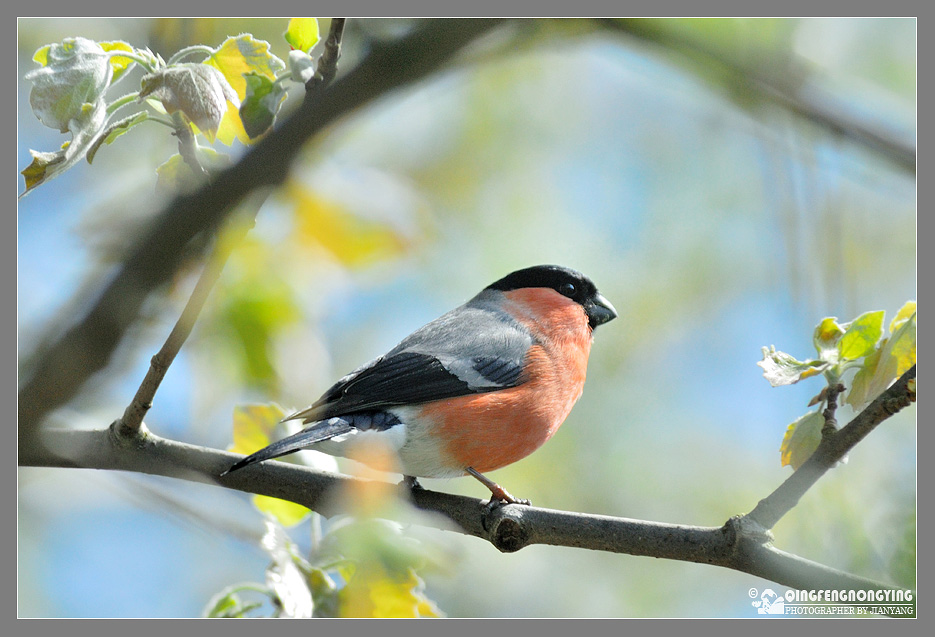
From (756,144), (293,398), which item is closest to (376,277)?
(293,398)

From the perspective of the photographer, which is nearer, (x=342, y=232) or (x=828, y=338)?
(x=828, y=338)

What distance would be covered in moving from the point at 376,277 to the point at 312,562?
32.7 inches

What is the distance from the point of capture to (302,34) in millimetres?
1300

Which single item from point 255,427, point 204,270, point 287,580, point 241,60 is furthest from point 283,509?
point 241,60

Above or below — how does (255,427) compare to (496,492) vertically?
above

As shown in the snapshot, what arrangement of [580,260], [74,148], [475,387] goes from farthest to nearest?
[580,260] → [475,387] → [74,148]

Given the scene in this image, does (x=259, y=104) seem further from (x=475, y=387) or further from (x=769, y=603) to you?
(x=769, y=603)

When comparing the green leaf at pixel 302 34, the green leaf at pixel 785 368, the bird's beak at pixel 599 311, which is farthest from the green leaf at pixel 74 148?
the bird's beak at pixel 599 311

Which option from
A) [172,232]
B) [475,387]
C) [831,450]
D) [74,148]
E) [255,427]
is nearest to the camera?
[172,232]

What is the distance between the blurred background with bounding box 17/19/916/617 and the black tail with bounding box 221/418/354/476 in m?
0.27

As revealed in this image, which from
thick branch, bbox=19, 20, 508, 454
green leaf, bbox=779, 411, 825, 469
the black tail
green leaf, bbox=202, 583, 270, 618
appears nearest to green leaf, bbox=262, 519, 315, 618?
green leaf, bbox=202, 583, 270, 618

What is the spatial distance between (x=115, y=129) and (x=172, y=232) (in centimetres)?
39

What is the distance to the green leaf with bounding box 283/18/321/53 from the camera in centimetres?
129

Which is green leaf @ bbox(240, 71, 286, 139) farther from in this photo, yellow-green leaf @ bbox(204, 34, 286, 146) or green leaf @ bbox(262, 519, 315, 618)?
green leaf @ bbox(262, 519, 315, 618)
